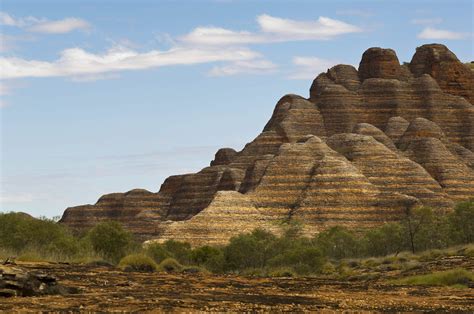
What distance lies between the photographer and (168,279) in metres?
34.5

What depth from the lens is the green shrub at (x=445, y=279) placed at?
34.8 metres

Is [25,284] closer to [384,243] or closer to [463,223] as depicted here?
[384,243]

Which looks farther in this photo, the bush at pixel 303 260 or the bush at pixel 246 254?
the bush at pixel 246 254

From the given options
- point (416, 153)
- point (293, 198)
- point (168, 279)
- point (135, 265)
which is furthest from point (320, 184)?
point (168, 279)

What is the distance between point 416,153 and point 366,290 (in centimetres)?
10640

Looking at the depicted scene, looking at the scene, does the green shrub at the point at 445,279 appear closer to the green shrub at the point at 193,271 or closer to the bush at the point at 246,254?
the green shrub at the point at 193,271

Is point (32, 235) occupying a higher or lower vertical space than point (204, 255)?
higher

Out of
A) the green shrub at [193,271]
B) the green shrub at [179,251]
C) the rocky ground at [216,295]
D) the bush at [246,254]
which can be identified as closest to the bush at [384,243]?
the bush at [246,254]

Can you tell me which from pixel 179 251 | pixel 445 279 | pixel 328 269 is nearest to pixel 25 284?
pixel 445 279

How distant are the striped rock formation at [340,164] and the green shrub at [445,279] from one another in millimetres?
70095

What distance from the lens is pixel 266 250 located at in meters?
72.4

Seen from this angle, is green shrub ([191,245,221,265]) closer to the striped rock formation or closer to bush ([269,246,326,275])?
bush ([269,246,326,275])

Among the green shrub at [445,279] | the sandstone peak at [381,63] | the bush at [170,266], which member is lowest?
the green shrub at [445,279]

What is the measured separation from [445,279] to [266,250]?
3754 cm
